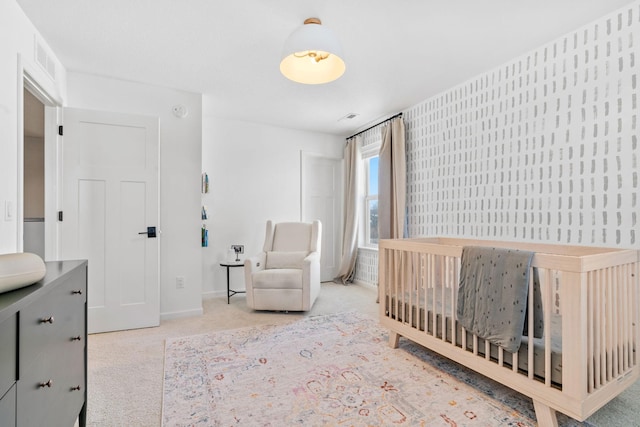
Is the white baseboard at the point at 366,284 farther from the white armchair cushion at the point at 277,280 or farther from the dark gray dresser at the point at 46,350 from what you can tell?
the dark gray dresser at the point at 46,350

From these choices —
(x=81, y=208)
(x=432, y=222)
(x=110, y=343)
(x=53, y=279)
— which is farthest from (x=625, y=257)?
(x=81, y=208)

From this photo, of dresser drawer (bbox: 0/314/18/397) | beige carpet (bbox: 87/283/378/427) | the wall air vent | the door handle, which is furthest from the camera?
the door handle

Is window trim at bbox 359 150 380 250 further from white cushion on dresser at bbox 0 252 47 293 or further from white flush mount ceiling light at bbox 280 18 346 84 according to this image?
white cushion on dresser at bbox 0 252 47 293

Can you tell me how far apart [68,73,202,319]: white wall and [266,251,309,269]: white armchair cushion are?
2.64 ft

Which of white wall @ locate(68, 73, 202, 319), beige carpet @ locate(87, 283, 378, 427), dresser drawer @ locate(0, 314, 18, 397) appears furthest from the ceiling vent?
dresser drawer @ locate(0, 314, 18, 397)

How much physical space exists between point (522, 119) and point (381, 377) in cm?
223

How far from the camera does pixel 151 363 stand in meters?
2.15

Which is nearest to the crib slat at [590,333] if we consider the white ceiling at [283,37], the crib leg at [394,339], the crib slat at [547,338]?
the crib slat at [547,338]

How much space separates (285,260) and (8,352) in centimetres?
292

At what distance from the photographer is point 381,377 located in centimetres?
193

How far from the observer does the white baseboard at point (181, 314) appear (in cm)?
310

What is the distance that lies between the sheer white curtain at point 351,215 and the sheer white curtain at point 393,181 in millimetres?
629

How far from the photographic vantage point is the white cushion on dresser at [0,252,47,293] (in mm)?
889

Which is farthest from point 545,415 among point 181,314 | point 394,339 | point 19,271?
point 181,314
